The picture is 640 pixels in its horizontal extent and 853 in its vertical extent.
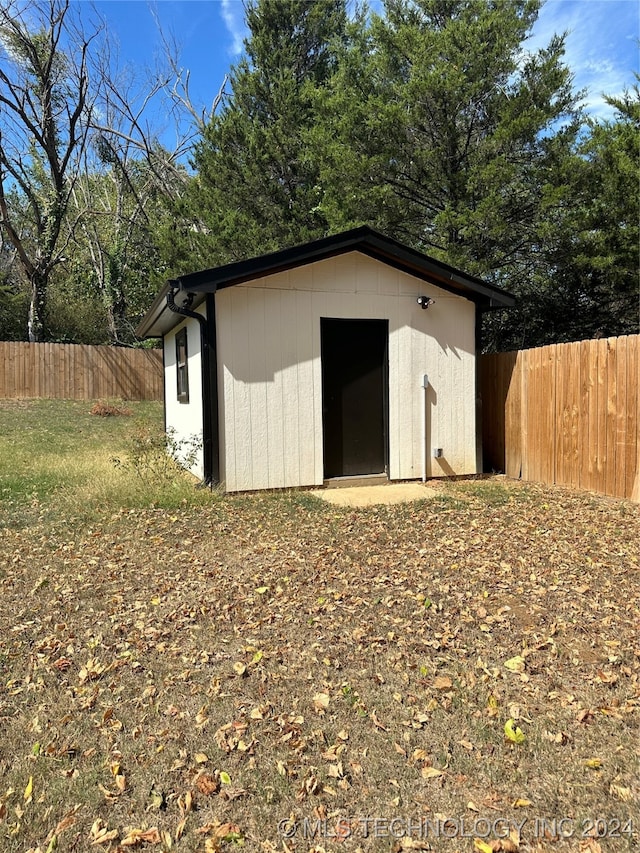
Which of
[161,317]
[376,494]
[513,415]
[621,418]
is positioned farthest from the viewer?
[161,317]

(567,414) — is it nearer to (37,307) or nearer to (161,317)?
(161,317)

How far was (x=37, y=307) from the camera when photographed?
2105 centimetres

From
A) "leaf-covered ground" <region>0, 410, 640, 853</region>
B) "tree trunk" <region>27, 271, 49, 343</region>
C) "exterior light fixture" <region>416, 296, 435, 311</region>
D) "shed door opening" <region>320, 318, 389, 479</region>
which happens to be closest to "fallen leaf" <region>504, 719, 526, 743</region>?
"leaf-covered ground" <region>0, 410, 640, 853</region>


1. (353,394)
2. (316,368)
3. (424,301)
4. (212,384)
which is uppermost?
(424,301)

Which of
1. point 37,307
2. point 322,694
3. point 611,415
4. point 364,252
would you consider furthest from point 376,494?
point 37,307

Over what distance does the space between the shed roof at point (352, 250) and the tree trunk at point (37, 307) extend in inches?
606

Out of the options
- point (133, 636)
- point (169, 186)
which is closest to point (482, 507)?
point (133, 636)

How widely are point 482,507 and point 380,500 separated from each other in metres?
1.14

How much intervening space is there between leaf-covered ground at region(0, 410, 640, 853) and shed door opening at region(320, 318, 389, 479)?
263 cm

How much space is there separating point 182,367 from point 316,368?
2.63 m

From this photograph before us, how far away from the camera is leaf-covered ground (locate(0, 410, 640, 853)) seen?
6.23ft

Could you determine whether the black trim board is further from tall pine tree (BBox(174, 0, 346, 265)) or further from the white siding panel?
tall pine tree (BBox(174, 0, 346, 265))

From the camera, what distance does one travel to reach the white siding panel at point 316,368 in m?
6.70

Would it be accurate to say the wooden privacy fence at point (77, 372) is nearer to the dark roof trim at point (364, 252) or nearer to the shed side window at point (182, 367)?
the shed side window at point (182, 367)
